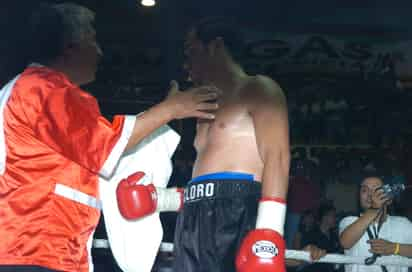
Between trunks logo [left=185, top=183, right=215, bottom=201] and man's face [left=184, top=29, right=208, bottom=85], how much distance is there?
A: 38 cm

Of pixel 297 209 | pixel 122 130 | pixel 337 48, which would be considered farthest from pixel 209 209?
pixel 337 48

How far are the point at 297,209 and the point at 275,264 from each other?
11.0 ft

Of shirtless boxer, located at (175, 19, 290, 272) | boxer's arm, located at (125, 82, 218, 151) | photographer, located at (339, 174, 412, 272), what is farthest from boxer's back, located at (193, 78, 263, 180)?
photographer, located at (339, 174, 412, 272)

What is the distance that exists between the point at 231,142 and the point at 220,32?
39 cm

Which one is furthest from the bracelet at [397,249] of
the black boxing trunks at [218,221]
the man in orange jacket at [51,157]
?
the man in orange jacket at [51,157]

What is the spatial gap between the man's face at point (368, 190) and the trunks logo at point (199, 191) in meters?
1.39

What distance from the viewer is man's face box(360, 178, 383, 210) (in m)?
3.34

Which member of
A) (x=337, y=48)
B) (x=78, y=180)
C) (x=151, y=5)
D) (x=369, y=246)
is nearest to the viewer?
(x=78, y=180)

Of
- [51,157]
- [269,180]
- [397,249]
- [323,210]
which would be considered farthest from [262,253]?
[323,210]

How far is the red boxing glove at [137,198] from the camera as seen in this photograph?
6.81ft

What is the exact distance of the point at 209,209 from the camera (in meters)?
2.16

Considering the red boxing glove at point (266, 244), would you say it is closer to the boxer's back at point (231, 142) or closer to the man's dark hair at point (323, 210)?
the boxer's back at point (231, 142)

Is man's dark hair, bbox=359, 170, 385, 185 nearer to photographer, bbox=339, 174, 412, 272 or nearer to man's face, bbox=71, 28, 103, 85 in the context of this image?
photographer, bbox=339, 174, 412, 272

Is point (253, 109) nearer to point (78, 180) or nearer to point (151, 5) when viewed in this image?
point (78, 180)
